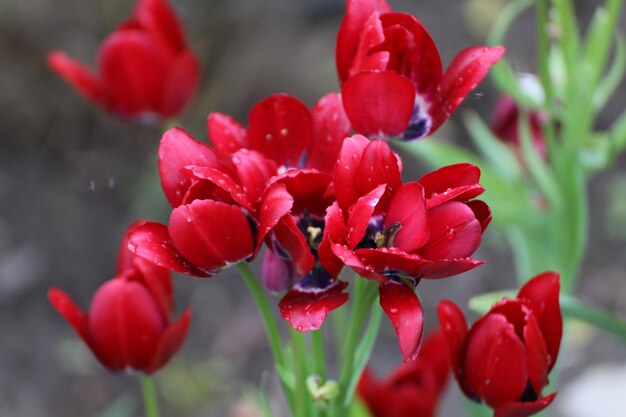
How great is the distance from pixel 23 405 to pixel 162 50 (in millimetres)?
1115

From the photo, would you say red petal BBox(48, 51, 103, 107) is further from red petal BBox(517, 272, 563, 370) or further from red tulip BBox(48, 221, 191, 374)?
red petal BBox(517, 272, 563, 370)

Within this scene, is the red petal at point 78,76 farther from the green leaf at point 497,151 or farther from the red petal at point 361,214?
the red petal at point 361,214

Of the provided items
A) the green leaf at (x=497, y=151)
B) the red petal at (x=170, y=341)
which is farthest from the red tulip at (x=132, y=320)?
the green leaf at (x=497, y=151)

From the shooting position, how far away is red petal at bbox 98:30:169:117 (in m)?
1.08

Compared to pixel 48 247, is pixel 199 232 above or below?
above

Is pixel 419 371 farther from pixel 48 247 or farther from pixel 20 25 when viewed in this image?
pixel 20 25

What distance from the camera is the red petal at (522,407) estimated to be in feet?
1.84

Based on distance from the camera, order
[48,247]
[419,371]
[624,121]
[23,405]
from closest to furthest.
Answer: [419,371] → [624,121] → [23,405] → [48,247]

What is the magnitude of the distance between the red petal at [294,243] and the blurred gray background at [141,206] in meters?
1.40

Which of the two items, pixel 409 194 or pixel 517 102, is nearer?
pixel 409 194

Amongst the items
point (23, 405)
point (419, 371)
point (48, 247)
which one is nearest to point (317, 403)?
point (419, 371)

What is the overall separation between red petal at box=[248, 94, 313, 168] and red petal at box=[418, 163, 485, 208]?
0.33ft

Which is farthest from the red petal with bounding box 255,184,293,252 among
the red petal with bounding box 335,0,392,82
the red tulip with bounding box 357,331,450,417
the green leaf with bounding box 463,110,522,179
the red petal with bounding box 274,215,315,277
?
the green leaf with bounding box 463,110,522,179

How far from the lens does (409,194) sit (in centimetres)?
51
